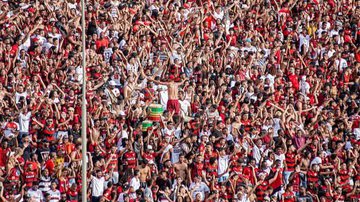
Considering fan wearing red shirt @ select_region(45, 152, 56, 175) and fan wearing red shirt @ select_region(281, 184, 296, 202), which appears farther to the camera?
fan wearing red shirt @ select_region(281, 184, 296, 202)

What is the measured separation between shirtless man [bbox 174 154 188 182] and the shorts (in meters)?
2.44

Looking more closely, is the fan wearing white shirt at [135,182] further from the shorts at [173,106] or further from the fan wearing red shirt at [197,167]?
the shorts at [173,106]

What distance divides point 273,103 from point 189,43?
11.6 feet

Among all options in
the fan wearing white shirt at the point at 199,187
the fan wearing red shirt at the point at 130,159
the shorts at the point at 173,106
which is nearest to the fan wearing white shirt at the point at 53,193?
the fan wearing red shirt at the point at 130,159

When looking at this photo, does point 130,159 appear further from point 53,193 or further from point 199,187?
point 53,193

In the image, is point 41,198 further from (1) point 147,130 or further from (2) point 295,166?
(2) point 295,166

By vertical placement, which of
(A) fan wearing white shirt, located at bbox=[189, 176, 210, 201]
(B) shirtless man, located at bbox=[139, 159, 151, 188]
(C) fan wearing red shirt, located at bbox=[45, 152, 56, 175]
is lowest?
(A) fan wearing white shirt, located at bbox=[189, 176, 210, 201]

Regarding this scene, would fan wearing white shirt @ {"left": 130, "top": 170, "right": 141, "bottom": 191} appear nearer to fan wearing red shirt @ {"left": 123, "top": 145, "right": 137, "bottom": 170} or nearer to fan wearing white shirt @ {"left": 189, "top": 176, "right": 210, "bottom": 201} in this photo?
fan wearing red shirt @ {"left": 123, "top": 145, "right": 137, "bottom": 170}

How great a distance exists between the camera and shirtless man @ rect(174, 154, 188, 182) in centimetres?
3503

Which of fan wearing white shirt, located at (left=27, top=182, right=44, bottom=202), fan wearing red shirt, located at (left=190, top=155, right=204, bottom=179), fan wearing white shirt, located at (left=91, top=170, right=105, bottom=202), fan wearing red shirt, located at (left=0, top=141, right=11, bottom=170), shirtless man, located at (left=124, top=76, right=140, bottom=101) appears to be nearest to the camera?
fan wearing white shirt, located at (left=27, top=182, right=44, bottom=202)

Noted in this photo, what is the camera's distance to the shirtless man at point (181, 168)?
35.0m

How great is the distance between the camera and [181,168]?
35125 mm

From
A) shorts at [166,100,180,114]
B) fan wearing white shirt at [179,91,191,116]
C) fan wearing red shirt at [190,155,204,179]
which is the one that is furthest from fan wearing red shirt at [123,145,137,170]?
fan wearing white shirt at [179,91,191,116]

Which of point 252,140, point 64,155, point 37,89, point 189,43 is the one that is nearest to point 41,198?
point 64,155
